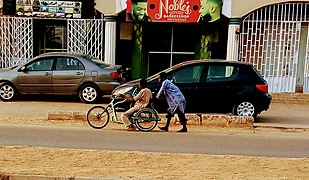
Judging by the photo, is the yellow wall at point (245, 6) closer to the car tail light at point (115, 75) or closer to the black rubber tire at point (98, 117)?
the car tail light at point (115, 75)

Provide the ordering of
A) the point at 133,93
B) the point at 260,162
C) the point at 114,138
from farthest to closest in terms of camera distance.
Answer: the point at 133,93 < the point at 114,138 < the point at 260,162

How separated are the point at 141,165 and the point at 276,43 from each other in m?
11.9

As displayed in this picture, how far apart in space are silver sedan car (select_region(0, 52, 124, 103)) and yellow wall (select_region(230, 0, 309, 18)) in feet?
17.3

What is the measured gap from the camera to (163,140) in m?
9.45

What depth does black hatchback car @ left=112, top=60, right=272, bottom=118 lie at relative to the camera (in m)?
12.1

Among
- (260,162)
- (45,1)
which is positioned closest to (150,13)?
(45,1)

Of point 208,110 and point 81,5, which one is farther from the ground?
point 81,5

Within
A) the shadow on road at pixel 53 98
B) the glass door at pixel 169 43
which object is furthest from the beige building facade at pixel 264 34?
the glass door at pixel 169 43

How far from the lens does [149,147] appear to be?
28.6ft

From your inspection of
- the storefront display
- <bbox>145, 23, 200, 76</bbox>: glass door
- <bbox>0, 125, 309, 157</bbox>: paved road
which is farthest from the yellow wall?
<bbox>0, 125, 309, 157</bbox>: paved road

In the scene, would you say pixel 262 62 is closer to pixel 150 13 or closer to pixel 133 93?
pixel 150 13

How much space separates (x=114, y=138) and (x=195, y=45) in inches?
421

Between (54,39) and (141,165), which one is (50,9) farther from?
(141,165)

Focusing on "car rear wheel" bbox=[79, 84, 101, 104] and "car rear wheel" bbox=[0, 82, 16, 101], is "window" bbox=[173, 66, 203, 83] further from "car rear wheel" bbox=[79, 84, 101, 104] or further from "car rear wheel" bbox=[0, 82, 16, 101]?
"car rear wheel" bbox=[0, 82, 16, 101]
